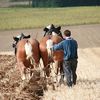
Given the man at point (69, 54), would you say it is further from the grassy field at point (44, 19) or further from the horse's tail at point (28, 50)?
the grassy field at point (44, 19)

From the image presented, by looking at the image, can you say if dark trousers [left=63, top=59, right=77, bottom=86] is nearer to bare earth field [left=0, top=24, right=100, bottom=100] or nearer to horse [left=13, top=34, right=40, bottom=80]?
bare earth field [left=0, top=24, right=100, bottom=100]

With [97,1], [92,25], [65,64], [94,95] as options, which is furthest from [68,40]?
[97,1]

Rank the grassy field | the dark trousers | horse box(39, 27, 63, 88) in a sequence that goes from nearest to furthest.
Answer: the dark trousers → horse box(39, 27, 63, 88) → the grassy field

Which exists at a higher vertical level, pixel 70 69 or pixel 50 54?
pixel 50 54

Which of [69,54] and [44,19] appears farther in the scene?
[44,19]

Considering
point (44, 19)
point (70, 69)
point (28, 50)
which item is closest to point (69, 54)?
point (70, 69)

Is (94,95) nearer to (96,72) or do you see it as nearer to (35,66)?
(35,66)

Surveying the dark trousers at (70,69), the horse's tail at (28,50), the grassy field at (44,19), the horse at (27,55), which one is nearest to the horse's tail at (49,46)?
the horse at (27,55)

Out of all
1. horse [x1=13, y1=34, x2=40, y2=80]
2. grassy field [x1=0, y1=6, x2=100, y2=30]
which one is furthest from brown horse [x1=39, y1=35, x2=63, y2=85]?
grassy field [x1=0, y1=6, x2=100, y2=30]

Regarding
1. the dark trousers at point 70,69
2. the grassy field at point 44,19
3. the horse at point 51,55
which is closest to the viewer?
the dark trousers at point 70,69

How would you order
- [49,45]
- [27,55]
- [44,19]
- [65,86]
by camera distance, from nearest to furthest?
[65,86] → [27,55] → [49,45] → [44,19]

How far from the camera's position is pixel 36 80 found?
1193 centimetres

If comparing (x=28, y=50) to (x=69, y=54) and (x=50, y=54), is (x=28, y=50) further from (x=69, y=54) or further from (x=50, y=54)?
(x=69, y=54)

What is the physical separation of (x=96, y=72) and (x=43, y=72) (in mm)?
3970
